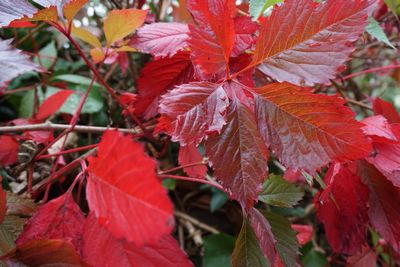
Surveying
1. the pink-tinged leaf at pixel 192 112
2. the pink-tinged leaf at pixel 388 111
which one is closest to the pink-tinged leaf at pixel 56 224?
the pink-tinged leaf at pixel 192 112

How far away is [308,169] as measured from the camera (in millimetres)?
382

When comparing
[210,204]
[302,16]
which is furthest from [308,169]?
[210,204]

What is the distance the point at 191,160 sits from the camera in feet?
2.01

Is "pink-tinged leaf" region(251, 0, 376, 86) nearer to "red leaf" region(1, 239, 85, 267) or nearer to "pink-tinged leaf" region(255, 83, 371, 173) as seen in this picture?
"pink-tinged leaf" region(255, 83, 371, 173)

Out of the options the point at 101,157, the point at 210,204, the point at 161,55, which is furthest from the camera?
the point at 210,204

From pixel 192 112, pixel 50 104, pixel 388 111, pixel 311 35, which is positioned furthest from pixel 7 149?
pixel 388 111

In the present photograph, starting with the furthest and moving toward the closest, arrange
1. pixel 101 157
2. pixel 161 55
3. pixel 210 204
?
pixel 210 204
pixel 161 55
pixel 101 157

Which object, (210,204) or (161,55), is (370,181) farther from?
(210,204)

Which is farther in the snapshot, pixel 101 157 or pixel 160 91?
pixel 160 91

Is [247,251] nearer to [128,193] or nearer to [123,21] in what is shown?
[128,193]

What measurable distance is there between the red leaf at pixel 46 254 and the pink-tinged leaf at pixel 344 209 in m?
0.29

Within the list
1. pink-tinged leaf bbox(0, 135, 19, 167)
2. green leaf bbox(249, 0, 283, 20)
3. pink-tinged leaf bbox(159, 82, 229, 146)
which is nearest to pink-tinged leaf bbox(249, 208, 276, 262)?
pink-tinged leaf bbox(159, 82, 229, 146)

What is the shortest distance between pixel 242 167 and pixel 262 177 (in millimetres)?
22

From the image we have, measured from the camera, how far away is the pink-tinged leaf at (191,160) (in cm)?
60
